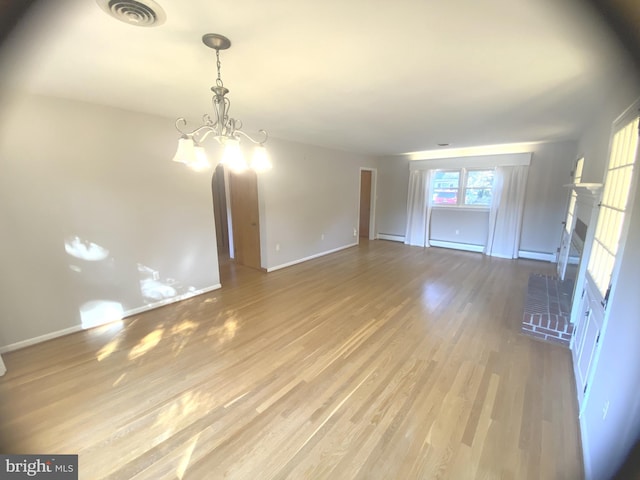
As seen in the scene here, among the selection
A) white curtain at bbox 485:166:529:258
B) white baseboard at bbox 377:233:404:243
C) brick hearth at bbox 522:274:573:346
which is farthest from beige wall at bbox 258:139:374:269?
brick hearth at bbox 522:274:573:346

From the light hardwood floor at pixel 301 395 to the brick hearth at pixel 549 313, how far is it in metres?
0.17

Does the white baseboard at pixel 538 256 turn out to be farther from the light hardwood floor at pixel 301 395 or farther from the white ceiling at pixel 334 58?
the white ceiling at pixel 334 58

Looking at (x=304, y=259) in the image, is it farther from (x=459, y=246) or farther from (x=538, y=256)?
(x=538, y=256)

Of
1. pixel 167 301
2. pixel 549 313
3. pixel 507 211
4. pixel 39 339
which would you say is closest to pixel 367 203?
pixel 507 211

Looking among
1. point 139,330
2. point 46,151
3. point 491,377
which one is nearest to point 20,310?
point 139,330

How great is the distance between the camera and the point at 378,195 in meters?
7.17

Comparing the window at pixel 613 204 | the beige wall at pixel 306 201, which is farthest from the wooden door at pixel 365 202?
the window at pixel 613 204

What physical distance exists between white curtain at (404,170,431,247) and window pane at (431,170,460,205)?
0.68ft

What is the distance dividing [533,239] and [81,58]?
23.4 ft

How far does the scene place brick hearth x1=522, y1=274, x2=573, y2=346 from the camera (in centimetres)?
249

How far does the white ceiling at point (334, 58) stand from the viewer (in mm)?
1143

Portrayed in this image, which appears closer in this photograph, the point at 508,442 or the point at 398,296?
the point at 508,442

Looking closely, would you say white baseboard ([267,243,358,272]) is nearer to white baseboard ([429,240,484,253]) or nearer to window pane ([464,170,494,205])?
white baseboard ([429,240,484,253])

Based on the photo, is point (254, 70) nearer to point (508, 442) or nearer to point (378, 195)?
point (508, 442)
